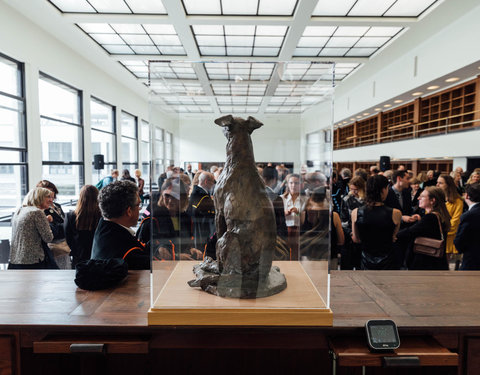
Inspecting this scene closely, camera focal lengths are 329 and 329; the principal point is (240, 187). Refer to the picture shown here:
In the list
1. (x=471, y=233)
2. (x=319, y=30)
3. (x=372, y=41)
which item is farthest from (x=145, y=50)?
(x=471, y=233)

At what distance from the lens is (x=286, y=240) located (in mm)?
2006

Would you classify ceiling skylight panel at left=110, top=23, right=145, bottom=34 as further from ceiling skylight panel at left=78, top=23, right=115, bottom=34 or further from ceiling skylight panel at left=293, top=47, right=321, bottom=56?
ceiling skylight panel at left=293, top=47, right=321, bottom=56

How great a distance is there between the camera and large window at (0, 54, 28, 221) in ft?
21.6

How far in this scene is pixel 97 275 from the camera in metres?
1.83

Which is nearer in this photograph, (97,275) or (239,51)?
(97,275)

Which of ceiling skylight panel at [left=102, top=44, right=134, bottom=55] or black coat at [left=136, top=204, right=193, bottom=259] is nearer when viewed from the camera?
black coat at [left=136, top=204, right=193, bottom=259]

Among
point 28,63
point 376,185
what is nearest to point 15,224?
point 376,185

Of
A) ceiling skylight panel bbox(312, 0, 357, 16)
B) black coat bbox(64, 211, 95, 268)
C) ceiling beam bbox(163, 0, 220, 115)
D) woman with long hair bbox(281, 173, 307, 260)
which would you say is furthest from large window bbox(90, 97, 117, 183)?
woman with long hair bbox(281, 173, 307, 260)

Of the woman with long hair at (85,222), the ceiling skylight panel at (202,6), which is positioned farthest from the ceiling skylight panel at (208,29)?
the woman with long hair at (85,222)

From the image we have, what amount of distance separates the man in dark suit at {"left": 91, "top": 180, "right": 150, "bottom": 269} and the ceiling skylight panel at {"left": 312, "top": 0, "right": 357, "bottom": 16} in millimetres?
6347

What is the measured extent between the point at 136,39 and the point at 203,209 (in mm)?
8265

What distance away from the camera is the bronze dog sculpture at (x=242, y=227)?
1.67 metres

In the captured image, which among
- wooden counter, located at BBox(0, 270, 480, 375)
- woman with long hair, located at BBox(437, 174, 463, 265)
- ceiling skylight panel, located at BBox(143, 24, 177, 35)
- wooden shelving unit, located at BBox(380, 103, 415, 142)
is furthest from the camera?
wooden shelving unit, located at BBox(380, 103, 415, 142)

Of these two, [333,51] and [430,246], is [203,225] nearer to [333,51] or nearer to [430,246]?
[430,246]
